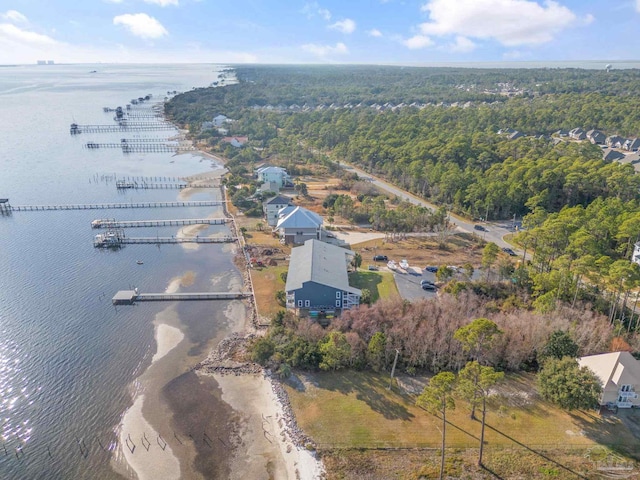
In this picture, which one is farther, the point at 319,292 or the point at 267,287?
the point at 267,287

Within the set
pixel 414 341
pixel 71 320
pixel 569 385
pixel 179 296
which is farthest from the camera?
pixel 179 296

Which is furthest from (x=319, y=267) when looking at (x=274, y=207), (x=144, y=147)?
(x=144, y=147)

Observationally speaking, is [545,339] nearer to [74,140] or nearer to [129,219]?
[129,219]

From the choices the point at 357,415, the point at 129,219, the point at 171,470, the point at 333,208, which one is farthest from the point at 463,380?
the point at 129,219

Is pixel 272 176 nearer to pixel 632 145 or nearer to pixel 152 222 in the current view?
pixel 152 222

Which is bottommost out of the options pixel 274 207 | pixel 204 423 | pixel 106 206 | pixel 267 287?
pixel 204 423

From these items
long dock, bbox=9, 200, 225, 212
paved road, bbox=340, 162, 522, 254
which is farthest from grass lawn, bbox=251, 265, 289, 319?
long dock, bbox=9, 200, 225, 212

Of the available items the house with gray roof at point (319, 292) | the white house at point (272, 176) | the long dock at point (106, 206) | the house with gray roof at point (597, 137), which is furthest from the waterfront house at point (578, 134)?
the house with gray roof at point (319, 292)

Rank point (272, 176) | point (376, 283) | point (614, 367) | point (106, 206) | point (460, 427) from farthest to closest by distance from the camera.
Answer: point (272, 176) → point (106, 206) → point (376, 283) → point (614, 367) → point (460, 427)
